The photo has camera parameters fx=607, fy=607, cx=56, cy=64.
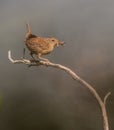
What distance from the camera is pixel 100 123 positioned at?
14.3ft

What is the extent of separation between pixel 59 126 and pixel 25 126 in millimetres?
256

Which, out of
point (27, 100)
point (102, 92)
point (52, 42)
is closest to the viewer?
point (52, 42)

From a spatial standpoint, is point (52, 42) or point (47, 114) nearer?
point (52, 42)

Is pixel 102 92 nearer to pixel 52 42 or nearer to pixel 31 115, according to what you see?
pixel 31 115

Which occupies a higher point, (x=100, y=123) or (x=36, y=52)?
(x=36, y=52)

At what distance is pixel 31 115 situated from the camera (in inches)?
172

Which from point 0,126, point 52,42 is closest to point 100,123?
point 0,126

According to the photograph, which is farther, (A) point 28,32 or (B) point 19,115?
(B) point 19,115

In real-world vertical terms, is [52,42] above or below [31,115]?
above

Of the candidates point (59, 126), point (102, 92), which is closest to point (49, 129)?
point (59, 126)

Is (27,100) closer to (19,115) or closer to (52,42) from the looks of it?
(19,115)

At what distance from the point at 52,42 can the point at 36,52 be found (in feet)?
0.31

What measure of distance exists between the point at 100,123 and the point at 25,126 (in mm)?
538

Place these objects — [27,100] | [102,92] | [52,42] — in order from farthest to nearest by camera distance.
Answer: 1. [27,100]
2. [102,92]
3. [52,42]
